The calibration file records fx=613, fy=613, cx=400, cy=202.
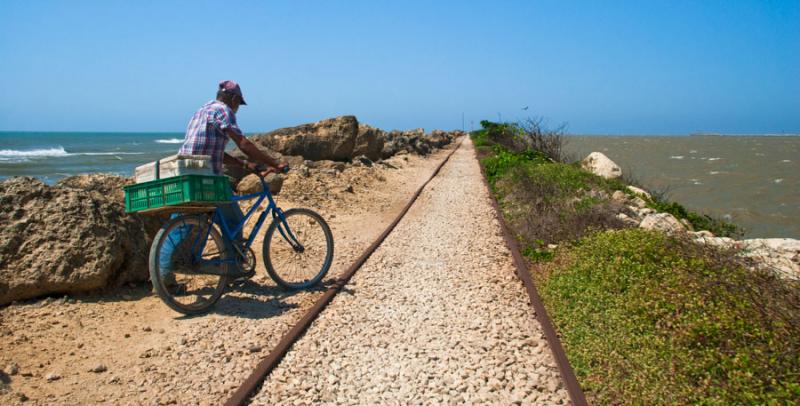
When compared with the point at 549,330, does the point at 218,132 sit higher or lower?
higher

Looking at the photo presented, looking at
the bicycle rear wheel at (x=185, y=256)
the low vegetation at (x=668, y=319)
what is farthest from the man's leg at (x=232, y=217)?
the low vegetation at (x=668, y=319)

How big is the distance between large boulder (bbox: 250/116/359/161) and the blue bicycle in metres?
11.5

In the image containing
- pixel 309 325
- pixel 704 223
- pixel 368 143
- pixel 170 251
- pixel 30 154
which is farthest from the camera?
pixel 30 154

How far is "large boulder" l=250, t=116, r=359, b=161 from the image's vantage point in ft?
59.5

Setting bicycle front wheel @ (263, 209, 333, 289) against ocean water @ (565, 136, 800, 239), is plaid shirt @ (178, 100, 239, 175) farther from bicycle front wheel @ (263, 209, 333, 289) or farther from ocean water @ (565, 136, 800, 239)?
ocean water @ (565, 136, 800, 239)

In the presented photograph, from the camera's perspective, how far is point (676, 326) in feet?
15.1

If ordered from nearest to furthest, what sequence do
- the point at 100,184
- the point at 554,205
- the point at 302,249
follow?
the point at 302,249
the point at 100,184
the point at 554,205

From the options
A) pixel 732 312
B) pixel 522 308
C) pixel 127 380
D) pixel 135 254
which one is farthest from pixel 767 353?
pixel 135 254

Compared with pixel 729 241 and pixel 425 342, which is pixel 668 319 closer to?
pixel 425 342

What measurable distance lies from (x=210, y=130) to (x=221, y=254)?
1.15m

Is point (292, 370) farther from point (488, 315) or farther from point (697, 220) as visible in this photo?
point (697, 220)

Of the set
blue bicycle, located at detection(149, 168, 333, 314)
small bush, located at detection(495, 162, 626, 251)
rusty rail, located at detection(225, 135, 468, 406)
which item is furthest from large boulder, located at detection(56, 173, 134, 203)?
small bush, located at detection(495, 162, 626, 251)

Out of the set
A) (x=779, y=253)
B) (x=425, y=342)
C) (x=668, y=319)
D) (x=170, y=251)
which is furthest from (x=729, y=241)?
(x=170, y=251)

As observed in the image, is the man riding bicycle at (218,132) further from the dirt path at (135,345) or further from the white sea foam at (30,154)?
the white sea foam at (30,154)
